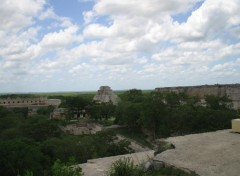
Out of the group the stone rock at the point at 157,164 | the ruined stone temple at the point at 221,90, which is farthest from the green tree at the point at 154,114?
the stone rock at the point at 157,164

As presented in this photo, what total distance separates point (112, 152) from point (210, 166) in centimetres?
1205

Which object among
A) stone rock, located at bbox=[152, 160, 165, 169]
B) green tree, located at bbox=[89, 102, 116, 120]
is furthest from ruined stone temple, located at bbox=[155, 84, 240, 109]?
stone rock, located at bbox=[152, 160, 165, 169]

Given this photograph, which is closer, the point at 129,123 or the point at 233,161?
the point at 233,161

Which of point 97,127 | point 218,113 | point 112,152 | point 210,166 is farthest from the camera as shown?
point 97,127

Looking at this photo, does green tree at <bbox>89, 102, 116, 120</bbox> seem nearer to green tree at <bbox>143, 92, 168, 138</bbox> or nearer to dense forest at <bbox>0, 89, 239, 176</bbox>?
dense forest at <bbox>0, 89, 239, 176</bbox>

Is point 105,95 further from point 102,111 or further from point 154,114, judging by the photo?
point 154,114

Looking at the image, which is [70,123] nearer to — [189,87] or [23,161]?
[189,87]

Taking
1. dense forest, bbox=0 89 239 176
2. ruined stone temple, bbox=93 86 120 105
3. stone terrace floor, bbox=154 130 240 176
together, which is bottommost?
dense forest, bbox=0 89 239 176

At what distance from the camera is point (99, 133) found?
2355cm

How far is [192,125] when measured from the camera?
78.8 feet

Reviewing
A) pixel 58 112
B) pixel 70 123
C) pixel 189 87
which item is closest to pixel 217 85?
pixel 189 87

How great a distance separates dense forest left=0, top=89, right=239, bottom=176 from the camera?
13234mm

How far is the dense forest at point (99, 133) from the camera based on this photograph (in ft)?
43.4

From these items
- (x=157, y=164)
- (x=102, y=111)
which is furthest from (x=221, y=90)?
(x=157, y=164)
